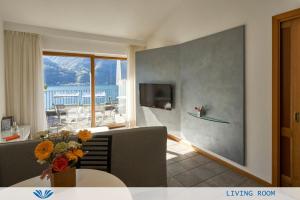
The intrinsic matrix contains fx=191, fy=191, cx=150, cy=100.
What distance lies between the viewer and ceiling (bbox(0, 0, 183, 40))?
11.9ft

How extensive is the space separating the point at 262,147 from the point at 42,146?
2646 millimetres

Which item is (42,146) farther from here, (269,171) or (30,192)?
(269,171)

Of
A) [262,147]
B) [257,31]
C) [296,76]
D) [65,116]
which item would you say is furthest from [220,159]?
[65,116]

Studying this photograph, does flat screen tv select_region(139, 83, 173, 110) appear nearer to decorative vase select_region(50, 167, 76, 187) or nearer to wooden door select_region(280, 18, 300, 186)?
wooden door select_region(280, 18, 300, 186)

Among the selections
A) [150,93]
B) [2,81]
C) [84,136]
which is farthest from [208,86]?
[2,81]

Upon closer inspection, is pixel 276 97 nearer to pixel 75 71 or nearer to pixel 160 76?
Result: pixel 160 76

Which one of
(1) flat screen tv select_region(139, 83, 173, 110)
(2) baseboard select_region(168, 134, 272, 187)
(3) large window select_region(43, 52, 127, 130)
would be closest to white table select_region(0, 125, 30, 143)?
(3) large window select_region(43, 52, 127, 130)

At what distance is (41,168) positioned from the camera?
6.07 feet

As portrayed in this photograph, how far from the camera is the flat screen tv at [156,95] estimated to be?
14.4ft

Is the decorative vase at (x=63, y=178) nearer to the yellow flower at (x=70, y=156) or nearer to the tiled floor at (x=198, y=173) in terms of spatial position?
the yellow flower at (x=70, y=156)

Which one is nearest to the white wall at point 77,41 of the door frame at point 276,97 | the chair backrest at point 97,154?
the chair backrest at point 97,154

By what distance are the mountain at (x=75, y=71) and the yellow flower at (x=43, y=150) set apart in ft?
14.0

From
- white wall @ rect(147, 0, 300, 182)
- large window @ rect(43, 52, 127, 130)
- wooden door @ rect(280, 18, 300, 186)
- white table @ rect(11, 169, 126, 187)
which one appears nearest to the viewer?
white table @ rect(11, 169, 126, 187)

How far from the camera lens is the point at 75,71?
5.20 metres
